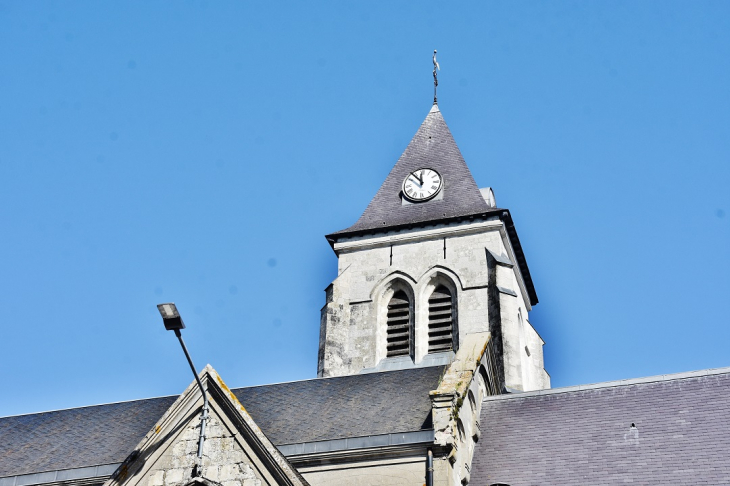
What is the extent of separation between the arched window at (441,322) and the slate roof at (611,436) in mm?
9719

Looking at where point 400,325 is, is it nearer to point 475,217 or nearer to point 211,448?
point 475,217

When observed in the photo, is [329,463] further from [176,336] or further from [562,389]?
[562,389]

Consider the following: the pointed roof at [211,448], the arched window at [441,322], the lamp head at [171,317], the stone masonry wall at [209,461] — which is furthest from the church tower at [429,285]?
the lamp head at [171,317]

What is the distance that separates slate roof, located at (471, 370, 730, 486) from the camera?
15766 millimetres

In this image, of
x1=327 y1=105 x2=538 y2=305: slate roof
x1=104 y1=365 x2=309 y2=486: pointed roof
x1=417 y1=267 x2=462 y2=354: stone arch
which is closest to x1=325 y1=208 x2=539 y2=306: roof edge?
x1=327 y1=105 x2=538 y2=305: slate roof

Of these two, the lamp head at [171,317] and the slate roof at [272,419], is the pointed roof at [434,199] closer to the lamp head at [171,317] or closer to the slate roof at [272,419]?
the slate roof at [272,419]

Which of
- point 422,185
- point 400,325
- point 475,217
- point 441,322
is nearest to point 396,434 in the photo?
point 441,322

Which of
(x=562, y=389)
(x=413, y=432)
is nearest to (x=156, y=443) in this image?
(x=413, y=432)

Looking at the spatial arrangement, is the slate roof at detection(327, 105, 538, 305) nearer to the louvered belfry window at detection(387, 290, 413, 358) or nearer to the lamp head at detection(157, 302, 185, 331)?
the louvered belfry window at detection(387, 290, 413, 358)

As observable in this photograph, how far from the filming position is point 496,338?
2781cm

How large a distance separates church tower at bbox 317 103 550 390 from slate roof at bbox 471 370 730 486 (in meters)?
8.77

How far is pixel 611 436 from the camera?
55.4ft

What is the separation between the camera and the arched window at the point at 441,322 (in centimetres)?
2853

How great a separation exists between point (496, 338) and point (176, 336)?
15.4 m
